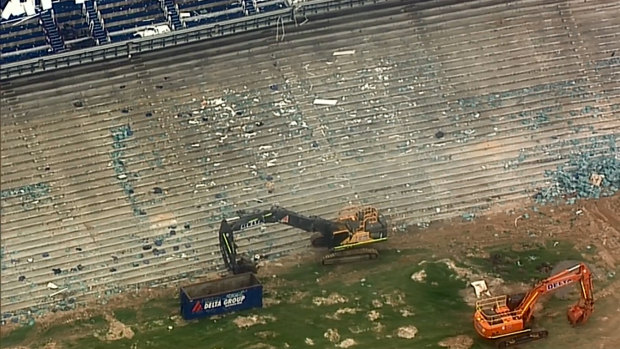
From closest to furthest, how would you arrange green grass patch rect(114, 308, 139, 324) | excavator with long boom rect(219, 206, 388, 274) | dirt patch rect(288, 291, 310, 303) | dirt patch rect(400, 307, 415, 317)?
dirt patch rect(400, 307, 415, 317) → green grass patch rect(114, 308, 139, 324) → dirt patch rect(288, 291, 310, 303) → excavator with long boom rect(219, 206, 388, 274)

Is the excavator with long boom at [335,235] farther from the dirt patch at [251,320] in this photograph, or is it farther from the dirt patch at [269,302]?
the dirt patch at [251,320]

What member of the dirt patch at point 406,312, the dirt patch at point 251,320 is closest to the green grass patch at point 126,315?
the dirt patch at point 251,320

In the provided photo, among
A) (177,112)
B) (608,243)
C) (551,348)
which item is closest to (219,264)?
(177,112)

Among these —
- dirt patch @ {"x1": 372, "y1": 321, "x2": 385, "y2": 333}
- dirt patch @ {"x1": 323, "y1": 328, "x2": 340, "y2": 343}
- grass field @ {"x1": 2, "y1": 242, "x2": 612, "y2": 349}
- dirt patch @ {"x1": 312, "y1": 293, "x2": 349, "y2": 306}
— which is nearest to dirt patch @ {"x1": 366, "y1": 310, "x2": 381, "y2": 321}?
grass field @ {"x1": 2, "y1": 242, "x2": 612, "y2": 349}

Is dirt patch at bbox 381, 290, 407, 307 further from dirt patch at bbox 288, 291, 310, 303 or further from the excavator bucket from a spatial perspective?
the excavator bucket

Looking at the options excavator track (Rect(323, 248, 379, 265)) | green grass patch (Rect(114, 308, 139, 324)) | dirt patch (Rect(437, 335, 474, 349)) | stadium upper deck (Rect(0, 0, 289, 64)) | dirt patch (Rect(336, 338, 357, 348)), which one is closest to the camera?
dirt patch (Rect(437, 335, 474, 349))

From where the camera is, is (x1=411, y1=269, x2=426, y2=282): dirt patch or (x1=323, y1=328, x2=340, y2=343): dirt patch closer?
(x1=323, y1=328, x2=340, y2=343): dirt patch

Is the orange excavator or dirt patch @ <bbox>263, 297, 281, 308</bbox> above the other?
dirt patch @ <bbox>263, 297, 281, 308</bbox>
